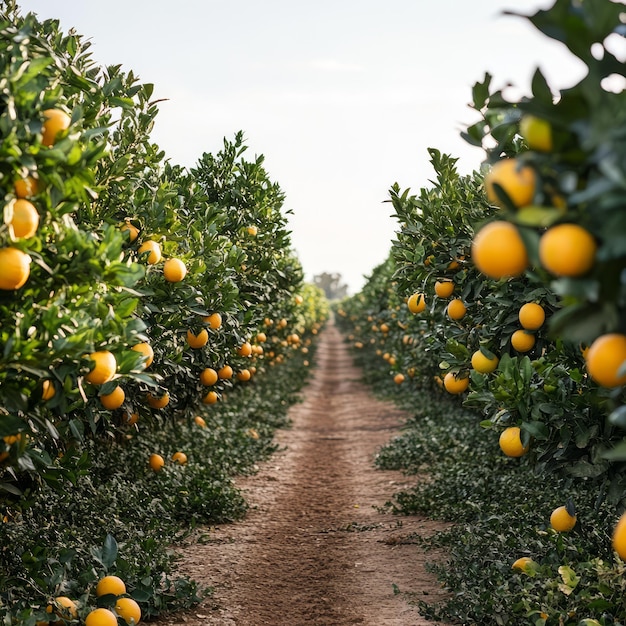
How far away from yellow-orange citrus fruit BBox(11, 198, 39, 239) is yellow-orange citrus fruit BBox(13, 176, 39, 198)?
36mm

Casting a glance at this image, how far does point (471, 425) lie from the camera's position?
977 cm

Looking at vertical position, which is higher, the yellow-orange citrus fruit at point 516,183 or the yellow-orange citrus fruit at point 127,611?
the yellow-orange citrus fruit at point 516,183

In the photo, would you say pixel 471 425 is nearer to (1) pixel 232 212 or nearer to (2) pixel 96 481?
(1) pixel 232 212

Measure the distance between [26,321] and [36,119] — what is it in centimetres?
70

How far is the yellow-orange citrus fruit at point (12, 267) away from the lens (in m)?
2.30

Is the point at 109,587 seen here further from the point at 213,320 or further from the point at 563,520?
the point at 563,520

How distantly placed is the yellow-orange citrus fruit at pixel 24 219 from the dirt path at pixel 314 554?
109 inches

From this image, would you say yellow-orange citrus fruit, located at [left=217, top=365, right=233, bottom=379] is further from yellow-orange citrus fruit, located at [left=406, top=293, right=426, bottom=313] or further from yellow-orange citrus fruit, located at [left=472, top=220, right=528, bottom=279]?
yellow-orange citrus fruit, located at [left=472, top=220, right=528, bottom=279]

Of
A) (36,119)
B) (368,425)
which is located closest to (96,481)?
(36,119)

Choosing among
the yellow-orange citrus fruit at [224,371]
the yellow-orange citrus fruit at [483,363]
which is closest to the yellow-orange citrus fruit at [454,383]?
the yellow-orange citrus fruit at [483,363]

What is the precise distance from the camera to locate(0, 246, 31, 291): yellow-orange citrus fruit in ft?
7.55

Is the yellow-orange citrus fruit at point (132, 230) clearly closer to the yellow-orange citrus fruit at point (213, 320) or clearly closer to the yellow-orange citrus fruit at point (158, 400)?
the yellow-orange citrus fruit at point (213, 320)

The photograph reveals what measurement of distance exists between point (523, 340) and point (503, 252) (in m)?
2.14

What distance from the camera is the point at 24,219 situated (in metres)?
2.35
